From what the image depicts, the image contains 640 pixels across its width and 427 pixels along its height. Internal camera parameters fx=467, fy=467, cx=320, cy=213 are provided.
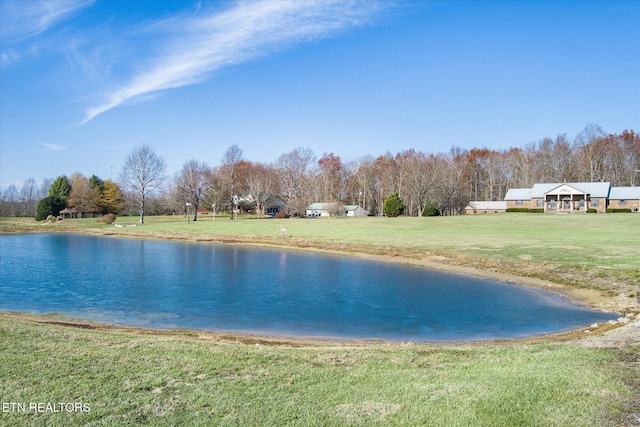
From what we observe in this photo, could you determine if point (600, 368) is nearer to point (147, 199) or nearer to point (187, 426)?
point (187, 426)

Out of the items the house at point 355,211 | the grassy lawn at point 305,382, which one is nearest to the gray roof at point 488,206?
the house at point 355,211

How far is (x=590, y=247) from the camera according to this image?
28.9m

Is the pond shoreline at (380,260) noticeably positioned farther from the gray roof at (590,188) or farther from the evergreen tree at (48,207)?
the gray roof at (590,188)

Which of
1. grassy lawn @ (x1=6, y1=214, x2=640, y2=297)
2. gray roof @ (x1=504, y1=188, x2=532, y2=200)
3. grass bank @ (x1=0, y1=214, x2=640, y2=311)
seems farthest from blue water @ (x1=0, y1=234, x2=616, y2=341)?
gray roof @ (x1=504, y1=188, x2=532, y2=200)

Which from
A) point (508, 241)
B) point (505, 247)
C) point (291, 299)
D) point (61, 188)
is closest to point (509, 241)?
point (508, 241)

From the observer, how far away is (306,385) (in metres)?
6.71

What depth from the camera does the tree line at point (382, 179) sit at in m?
84.8

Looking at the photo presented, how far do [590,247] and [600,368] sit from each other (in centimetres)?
2489

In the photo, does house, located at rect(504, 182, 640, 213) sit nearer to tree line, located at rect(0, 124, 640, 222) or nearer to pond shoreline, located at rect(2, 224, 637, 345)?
tree line, located at rect(0, 124, 640, 222)

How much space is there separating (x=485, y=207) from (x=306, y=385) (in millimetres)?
85961

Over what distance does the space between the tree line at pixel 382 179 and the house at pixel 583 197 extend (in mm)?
13489

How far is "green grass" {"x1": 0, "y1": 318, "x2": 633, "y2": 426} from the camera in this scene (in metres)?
5.59

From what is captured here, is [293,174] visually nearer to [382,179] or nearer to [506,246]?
[382,179]

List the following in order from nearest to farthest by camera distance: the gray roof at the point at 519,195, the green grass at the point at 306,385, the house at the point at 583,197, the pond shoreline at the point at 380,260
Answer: the green grass at the point at 306,385 → the pond shoreline at the point at 380,260 → the house at the point at 583,197 → the gray roof at the point at 519,195
